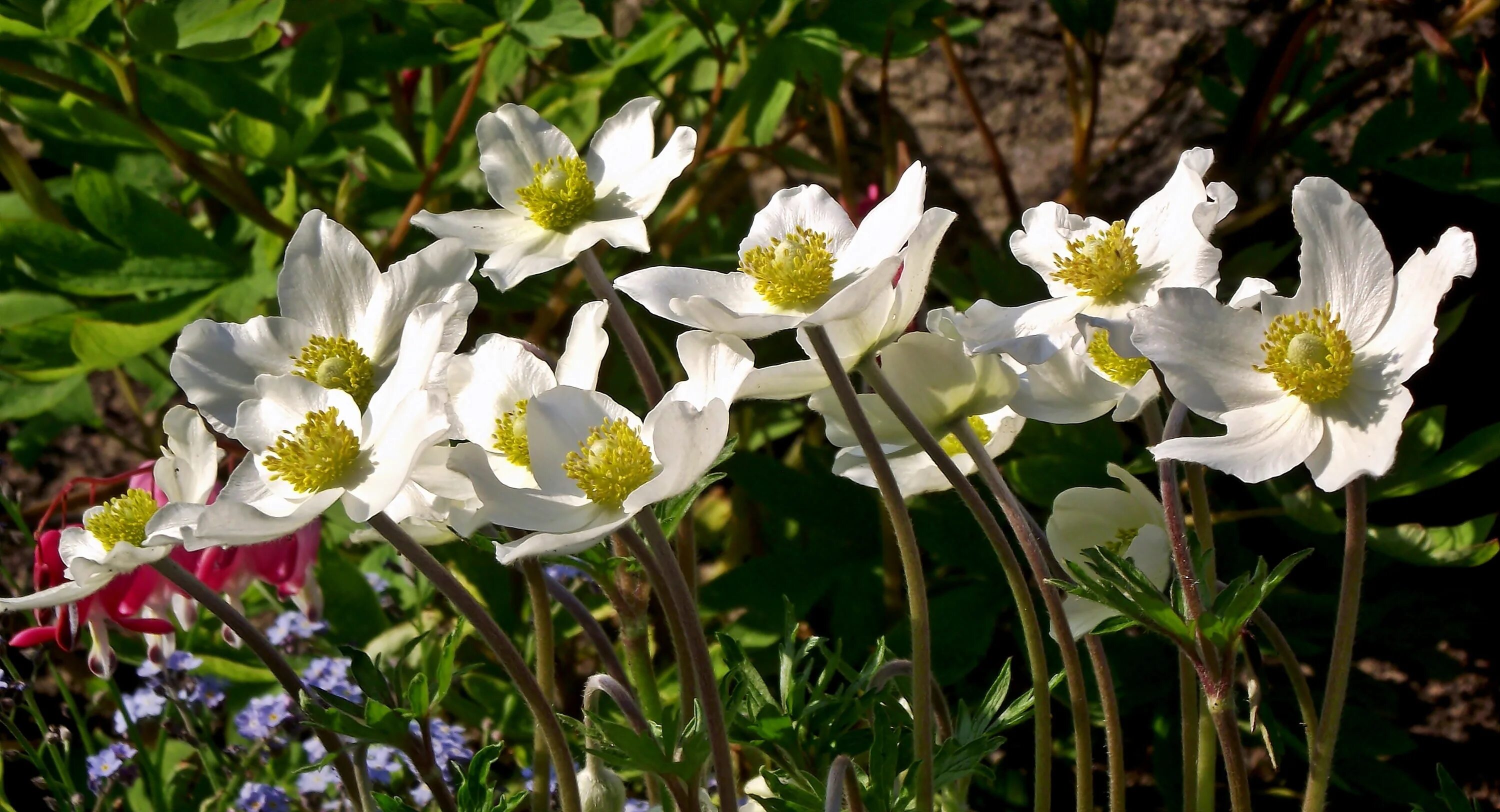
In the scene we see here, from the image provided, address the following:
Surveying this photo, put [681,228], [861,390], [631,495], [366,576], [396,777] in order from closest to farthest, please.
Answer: [631,495] < [861,390] < [396,777] < [366,576] < [681,228]

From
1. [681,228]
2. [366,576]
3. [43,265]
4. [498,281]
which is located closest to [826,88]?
[681,228]

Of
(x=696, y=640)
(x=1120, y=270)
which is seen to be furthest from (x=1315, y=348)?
(x=696, y=640)

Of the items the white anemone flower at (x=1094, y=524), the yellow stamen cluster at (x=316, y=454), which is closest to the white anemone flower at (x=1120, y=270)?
the white anemone flower at (x=1094, y=524)

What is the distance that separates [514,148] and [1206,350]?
1.68 feet

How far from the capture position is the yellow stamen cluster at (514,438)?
0.75 m

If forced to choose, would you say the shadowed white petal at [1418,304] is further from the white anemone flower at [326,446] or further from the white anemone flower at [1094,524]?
the white anemone flower at [326,446]

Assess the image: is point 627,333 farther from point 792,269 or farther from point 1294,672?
point 1294,672

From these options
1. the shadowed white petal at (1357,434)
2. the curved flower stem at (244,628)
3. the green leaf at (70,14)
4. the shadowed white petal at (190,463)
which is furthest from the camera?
the green leaf at (70,14)

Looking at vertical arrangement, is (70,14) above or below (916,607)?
above

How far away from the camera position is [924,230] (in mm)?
671

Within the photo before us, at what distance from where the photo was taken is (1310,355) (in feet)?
2.13

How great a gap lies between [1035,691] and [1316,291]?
290 mm

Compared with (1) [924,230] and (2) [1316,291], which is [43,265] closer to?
(1) [924,230]

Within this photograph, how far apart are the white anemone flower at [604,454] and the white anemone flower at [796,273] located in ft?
0.09
